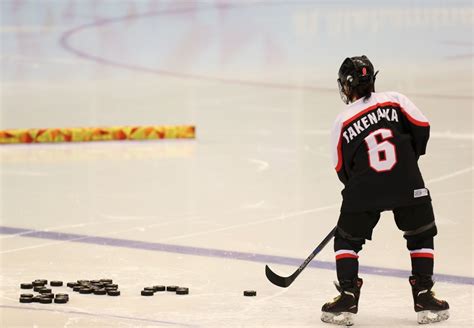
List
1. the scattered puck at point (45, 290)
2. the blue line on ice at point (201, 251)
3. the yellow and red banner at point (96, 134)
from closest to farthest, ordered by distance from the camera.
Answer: the scattered puck at point (45, 290)
the blue line on ice at point (201, 251)
the yellow and red banner at point (96, 134)

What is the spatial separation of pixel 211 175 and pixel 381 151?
11.8 ft

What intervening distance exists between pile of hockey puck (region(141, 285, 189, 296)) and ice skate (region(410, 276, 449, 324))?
909 millimetres

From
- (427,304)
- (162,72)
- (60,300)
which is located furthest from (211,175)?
(162,72)

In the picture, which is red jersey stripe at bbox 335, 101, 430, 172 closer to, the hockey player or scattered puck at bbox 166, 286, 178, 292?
the hockey player

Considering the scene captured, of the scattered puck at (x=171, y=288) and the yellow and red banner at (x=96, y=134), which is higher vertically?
the yellow and red banner at (x=96, y=134)

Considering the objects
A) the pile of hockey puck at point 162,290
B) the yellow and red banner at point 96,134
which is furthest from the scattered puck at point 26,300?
the yellow and red banner at point 96,134

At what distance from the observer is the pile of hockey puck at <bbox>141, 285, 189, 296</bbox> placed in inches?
191

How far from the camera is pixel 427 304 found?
4430 millimetres

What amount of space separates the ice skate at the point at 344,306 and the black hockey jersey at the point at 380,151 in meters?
0.27

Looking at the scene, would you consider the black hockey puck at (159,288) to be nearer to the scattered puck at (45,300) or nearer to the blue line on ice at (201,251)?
the scattered puck at (45,300)

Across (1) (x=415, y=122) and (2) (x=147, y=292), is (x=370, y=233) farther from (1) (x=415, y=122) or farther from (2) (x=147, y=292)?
(2) (x=147, y=292)

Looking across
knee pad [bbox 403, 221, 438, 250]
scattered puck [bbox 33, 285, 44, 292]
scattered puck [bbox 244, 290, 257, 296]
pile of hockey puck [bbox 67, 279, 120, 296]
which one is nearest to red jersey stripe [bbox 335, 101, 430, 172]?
knee pad [bbox 403, 221, 438, 250]

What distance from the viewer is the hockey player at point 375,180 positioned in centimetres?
441

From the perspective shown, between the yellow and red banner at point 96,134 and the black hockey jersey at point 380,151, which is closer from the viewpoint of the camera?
the black hockey jersey at point 380,151
